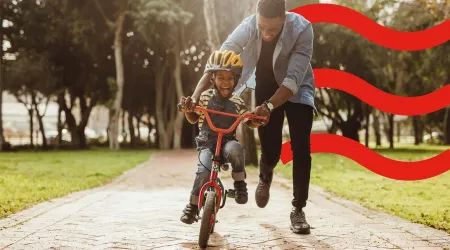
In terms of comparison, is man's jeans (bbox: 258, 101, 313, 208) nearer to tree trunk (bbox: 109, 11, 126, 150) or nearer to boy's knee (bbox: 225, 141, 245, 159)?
boy's knee (bbox: 225, 141, 245, 159)

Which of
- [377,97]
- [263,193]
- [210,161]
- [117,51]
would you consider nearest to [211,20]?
[377,97]

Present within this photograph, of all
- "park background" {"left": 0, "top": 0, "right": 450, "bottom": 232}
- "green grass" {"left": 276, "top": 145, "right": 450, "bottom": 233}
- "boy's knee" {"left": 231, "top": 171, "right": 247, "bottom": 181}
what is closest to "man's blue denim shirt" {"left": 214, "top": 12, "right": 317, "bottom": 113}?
"boy's knee" {"left": 231, "top": 171, "right": 247, "bottom": 181}

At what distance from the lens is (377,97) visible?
28.1 ft

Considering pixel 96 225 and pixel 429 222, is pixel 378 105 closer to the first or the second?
pixel 429 222

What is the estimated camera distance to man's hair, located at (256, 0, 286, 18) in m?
4.93

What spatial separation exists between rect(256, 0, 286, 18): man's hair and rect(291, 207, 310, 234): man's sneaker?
1771 millimetres

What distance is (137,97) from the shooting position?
126ft

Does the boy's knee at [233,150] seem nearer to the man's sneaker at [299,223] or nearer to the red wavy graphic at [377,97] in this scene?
the man's sneaker at [299,223]

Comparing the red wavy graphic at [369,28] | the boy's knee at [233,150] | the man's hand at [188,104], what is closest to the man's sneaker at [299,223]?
the boy's knee at [233,150]

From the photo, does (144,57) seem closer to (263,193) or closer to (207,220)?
(263,193)

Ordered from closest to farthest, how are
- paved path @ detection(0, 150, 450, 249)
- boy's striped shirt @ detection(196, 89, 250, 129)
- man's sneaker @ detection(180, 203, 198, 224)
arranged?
1. paved path @ detection(0, 150, 450, 249)
2. man's sneaker @ detection(180, 203, 198, 224)
3. boy's striped shirt @ detection(196, 89, 250, 129)

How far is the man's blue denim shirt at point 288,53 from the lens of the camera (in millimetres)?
5145

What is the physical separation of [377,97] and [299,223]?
12.6 feet

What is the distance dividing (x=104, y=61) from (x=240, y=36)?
3060cm
